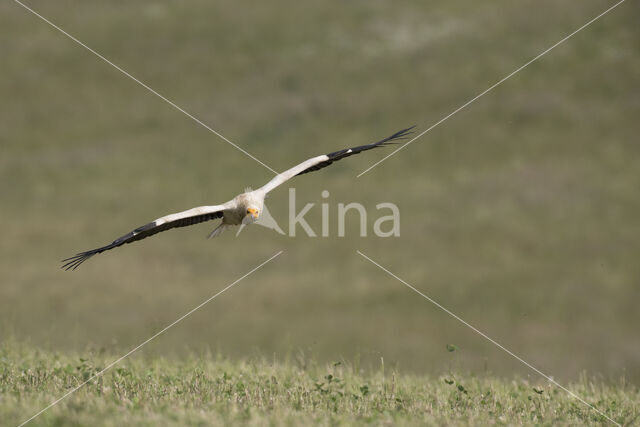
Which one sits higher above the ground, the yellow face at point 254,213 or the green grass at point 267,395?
the yellow face at point 254,213

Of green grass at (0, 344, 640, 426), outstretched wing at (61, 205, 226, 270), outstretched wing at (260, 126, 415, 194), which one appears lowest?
green grass at (0, 344, 640, 426)

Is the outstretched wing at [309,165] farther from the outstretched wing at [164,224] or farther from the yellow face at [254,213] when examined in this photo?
the outstretched wing at [164,224]

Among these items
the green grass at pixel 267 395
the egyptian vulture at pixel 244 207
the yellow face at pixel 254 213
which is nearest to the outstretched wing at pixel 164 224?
the egyptian vulture at pixel 244 207

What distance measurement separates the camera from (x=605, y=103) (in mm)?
39250

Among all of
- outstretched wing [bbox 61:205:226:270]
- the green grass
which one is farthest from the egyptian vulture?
the green grass

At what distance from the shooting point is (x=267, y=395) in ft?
31.3

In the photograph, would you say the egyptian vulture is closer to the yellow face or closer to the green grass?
the yellow face

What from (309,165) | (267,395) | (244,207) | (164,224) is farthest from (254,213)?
(267,395)

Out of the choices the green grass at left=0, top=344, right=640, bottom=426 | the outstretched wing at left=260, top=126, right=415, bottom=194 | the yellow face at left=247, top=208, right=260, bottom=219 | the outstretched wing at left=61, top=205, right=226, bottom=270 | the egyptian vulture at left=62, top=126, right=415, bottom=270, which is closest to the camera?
the green grass at left=0, top=344, right=640, bottom=426

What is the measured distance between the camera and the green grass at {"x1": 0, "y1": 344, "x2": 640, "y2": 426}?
25.8ft

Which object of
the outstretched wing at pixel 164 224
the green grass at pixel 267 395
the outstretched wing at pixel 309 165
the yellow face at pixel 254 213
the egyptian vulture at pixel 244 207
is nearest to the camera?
the green grass at pixel 267 395

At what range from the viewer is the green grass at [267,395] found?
787 cm

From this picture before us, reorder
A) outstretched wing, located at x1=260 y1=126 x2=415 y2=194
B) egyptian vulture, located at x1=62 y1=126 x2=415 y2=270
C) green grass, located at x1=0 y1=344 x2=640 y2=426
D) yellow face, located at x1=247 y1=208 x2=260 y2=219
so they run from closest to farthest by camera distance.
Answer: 1. green grass, located at x1=0 y1=344 x2=640 y2=426
2. egyptian vulture, located at x1=62 y1=126 x2=415 y2=270
3. yellow face, located at x1=247 y1=208 x2=260 y2=219
4. outstretched wing, located at x1=260 y1=126 x2=415 y2=194

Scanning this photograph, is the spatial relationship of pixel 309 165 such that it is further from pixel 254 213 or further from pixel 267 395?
pixel 267 395
